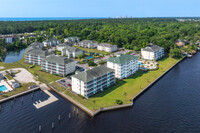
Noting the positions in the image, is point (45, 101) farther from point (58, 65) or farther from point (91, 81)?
point (58, 65)

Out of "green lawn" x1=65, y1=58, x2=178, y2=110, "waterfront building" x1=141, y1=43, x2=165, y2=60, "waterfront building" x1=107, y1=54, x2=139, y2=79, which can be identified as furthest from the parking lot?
"waterfront building" x1=141, y1=43, x2=165, y2=60

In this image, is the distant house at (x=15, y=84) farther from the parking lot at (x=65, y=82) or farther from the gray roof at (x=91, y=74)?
the gray roof at (x=91, y=74)

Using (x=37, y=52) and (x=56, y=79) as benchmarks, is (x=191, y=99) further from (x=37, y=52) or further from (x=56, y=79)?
(x=37, y=52)

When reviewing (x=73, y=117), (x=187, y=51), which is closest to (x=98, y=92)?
(x=73, y=117)

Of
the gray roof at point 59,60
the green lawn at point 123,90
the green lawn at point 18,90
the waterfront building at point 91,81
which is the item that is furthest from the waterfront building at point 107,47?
the green lawn at point 18,90

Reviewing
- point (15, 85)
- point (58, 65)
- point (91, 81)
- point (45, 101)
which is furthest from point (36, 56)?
point (91, 81)

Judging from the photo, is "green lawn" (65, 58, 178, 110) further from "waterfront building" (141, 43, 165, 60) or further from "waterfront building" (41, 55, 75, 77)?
"waterfront building" (141, 43, 165, 60)
